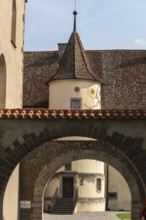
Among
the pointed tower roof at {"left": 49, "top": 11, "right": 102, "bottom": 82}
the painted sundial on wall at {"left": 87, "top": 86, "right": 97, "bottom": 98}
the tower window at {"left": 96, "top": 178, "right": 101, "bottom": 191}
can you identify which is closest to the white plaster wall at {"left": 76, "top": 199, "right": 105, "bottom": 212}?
the tower window at {"left": 96, "top": 178, "right": 101, "bottom": 191}

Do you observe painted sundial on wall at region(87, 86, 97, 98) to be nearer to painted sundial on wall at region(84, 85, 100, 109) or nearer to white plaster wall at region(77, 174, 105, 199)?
painted sundial on wall at region(84, 85, 100, 109)

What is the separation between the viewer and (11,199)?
2248cm

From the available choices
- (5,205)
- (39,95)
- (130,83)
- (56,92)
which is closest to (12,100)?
(5,205)

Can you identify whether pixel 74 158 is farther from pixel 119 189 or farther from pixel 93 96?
pixel 119 189

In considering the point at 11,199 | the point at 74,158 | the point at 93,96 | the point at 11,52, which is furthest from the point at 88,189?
the point at 11,52

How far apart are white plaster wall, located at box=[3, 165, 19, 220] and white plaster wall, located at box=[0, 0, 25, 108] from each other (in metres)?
3.28

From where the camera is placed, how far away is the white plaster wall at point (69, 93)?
34.7 meters

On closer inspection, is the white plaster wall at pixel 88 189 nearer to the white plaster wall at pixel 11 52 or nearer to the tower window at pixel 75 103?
the tower window at pixel 75 103

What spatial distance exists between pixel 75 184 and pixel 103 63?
1044 centimetres

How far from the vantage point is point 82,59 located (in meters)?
36.3

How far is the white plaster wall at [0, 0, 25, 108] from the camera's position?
21391mm

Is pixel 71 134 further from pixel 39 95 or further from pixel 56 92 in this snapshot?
pixel 39 95

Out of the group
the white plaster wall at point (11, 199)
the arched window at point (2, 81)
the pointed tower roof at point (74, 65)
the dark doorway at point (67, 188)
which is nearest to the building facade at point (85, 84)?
the pointed tower roof at point (74, 65)

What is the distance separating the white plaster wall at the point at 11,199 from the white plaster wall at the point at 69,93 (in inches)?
449
